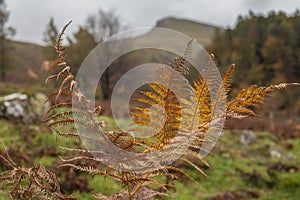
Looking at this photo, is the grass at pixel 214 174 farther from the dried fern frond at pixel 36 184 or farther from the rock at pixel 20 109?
the dried fern frond at pixel 36 184

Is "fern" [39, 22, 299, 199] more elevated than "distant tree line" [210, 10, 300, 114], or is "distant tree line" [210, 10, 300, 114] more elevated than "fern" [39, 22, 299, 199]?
"distant tree line" [210, 10, 300, 114]

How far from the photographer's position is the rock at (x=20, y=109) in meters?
12.1

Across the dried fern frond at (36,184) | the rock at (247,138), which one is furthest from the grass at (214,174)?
the dried fern frond at (36,184)

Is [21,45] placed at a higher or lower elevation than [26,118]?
higher

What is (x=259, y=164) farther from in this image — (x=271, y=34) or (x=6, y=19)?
(x=271, y=34)

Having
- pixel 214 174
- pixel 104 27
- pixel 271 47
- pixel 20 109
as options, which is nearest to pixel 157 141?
pixel 214 174

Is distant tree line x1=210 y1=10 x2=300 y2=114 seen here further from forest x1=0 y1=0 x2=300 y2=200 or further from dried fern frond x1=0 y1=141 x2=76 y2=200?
dried fern frond x1=0 y1=141 x2=76 y2=200

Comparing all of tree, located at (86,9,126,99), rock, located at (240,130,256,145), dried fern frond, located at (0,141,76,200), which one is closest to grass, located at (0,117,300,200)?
rock, located at (240,130,256,145)

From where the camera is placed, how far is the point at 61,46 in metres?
1.84

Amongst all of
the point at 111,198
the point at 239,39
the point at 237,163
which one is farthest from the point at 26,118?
the point at 239,39

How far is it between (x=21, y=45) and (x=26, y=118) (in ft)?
313

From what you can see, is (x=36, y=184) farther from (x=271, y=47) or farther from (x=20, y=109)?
(x=271, y=47)

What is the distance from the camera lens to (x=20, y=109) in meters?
12.2

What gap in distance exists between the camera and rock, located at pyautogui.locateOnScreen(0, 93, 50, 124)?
1205 cm
